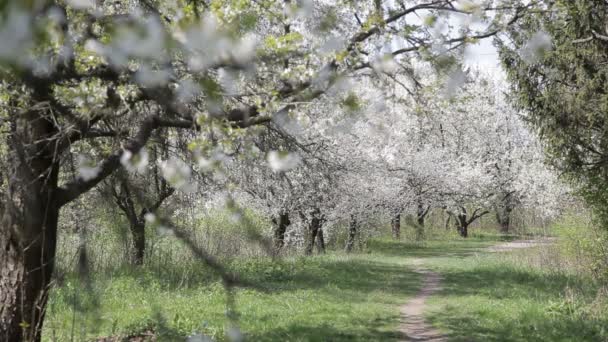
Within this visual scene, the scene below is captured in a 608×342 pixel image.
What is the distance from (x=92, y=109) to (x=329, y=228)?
20.8 meters

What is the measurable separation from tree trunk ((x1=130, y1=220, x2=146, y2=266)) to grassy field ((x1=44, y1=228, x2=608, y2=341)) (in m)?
1.07

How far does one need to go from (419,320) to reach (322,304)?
175 cm

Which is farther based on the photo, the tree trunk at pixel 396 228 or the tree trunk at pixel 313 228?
the tree trunk at pixel 396 228

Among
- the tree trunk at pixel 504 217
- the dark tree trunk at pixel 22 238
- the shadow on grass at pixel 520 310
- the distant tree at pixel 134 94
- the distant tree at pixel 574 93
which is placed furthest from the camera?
the tree trunk at pixel 504 217

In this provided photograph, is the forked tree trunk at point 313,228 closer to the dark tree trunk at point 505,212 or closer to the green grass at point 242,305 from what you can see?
the green grass at point 242,305

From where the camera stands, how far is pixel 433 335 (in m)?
9.07

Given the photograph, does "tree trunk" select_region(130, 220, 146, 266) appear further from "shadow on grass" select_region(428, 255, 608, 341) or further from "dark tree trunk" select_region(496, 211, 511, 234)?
"dark tree trunk" select_region(496, 211, 511, 234)

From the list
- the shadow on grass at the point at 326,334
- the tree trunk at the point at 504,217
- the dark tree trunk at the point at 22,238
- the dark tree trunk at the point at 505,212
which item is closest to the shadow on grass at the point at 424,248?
the dark tree trunk at the point at 505,212

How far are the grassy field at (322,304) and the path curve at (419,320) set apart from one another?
189 millimetres

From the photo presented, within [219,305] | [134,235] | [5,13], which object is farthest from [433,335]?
[5,13]

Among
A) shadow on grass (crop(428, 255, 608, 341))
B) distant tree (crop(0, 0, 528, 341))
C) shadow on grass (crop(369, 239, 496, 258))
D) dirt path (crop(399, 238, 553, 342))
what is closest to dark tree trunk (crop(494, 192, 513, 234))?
shadow on grass (crop(369, 239, 496, 258))

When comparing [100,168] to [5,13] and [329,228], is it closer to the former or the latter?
[5,13]

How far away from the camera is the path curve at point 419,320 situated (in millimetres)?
8945

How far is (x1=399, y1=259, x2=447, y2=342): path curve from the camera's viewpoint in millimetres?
8945
